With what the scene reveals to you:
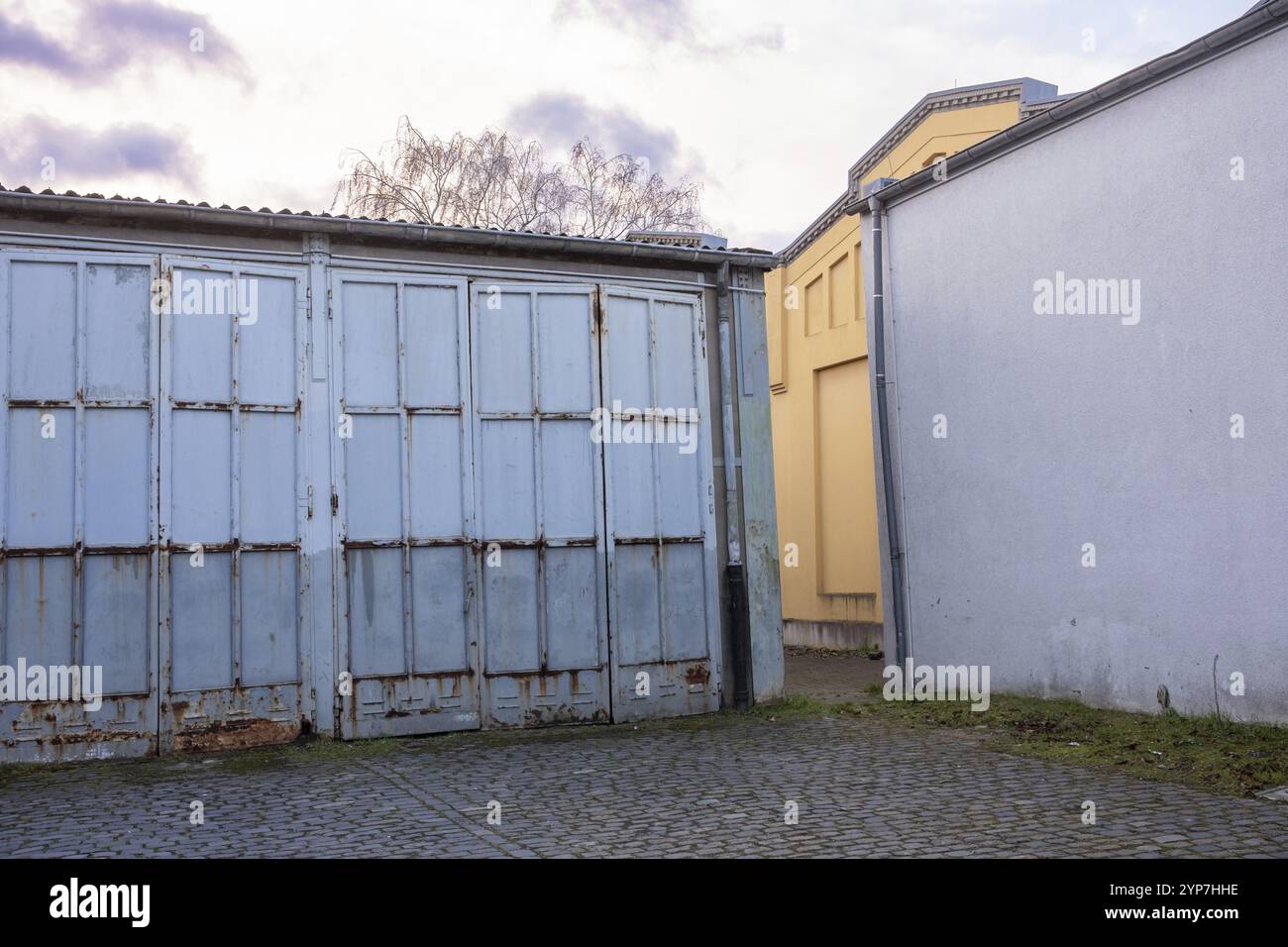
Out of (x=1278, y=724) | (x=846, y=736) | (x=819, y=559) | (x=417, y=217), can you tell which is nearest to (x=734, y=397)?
(x=846, y=736)

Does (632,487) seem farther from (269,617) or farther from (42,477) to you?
(42,477)

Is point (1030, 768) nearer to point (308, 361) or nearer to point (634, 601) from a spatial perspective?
point (634, 601)

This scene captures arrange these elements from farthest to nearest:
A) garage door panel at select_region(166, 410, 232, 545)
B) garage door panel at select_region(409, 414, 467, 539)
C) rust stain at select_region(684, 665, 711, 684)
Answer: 1. rust stain at select_region(684, 665, 711, 684)
2. garage door panel at select_region(409, 414, 467, 539)
3. garage door panel at select_region(166, 410, 232, 545)

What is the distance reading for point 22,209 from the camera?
881 cm

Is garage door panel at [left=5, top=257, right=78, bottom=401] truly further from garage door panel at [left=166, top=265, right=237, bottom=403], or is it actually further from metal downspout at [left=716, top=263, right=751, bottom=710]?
metal downspout at [left=716, top=263, right=751, bottom=710]

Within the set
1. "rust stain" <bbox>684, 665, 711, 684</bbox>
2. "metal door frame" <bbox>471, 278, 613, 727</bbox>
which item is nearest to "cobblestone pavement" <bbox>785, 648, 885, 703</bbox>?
"rust stain" <bbox>684, 665, 711, 684</bbox>

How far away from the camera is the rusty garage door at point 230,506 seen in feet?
29.5

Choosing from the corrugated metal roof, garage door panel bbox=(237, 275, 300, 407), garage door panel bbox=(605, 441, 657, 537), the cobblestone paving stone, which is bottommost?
the cobblestone paving stone

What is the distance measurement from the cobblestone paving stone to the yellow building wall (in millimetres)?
8651

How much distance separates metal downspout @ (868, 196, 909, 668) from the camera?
12.6 m

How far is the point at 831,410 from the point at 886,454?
620 cm

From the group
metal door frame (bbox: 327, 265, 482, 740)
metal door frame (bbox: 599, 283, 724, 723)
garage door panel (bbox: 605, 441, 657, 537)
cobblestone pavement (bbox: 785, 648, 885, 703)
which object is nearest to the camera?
metal door frame (bbox: 327, 265, 482, 740)

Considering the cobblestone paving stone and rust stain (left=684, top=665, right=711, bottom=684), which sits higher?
rust stain (left=684, top=665, right=711, bottom=684)

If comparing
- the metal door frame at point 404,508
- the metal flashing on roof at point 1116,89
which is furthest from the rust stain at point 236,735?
the metal flashing on roof at point 1116,89
